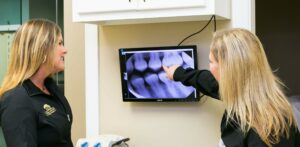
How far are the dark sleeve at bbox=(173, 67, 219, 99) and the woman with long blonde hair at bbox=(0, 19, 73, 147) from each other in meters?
0.57

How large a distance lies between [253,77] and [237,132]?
209 mm

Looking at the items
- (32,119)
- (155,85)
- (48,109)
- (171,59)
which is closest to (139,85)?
(155,85)

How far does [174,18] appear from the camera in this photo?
2291mm

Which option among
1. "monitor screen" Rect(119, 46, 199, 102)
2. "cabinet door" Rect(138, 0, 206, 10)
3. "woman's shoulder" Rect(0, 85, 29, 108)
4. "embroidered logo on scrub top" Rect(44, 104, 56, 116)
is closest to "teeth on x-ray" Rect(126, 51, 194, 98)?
"monitor screen" Rect(119, 46, 199, 102)

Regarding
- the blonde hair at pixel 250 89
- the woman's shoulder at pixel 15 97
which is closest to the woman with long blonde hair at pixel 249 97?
the blonde hair at pixel 250 89

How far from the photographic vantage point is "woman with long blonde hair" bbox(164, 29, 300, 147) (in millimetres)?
1557

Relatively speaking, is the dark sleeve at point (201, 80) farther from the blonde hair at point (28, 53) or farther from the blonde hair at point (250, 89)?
the blonde hair at point (28, 53)

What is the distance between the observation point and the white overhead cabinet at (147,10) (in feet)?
7.06

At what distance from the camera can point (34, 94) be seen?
1872 millimetres

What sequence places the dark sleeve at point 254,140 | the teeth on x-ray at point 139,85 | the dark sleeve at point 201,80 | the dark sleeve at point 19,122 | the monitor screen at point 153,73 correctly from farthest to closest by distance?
1. the teeth on x-ray at point 139,85
2. the monitor screen at point 153,73
3. the dark sleeve at point 201,80
4. the dark sleeve at point 19,122
5. the dark sleeve at point 254,140

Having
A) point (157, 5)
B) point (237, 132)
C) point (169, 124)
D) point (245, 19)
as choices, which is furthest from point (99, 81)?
point (237, 132)

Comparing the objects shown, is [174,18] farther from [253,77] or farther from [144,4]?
[253,77]

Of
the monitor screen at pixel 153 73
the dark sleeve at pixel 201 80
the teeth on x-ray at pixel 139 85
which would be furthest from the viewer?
the teeth on x-ray at pixel 139 85

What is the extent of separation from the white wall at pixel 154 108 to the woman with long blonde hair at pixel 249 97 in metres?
0.70
